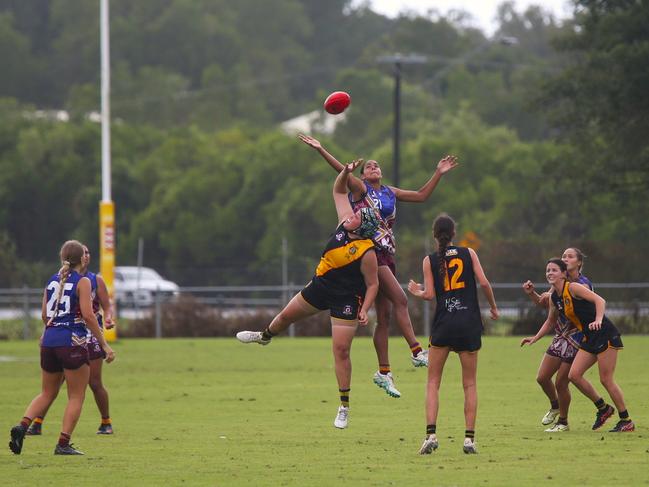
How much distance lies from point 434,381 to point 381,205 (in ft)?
10.4

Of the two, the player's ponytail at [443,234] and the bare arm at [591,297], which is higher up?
the player's ponytail at [443,234]

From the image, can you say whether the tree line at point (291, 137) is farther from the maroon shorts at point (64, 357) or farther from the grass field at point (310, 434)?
the maroon shorts at point (64, 357)

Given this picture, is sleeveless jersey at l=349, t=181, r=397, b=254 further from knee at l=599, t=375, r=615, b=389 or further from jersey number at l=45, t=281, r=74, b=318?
jersey number at l=45, t=281, r=74, b=318

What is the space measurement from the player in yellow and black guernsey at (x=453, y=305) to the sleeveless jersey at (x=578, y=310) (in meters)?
2.13

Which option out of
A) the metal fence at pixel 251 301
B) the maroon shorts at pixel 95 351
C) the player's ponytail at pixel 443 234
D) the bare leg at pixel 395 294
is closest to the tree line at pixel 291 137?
the metal fence at pixel 251 301

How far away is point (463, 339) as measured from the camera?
42.1 ft

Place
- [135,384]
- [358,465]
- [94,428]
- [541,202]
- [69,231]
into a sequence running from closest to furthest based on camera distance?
[358,465] → [94,428] → [135,384] → [541,202] → [69,231]

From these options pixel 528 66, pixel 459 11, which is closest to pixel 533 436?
pixel 528 66

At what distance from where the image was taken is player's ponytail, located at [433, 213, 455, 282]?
503 inches

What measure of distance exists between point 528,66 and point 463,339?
3320 inches

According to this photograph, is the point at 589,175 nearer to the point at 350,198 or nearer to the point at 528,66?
the point at 350,198

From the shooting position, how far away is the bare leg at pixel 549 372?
15.4 meters

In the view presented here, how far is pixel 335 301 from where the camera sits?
50.7 feet

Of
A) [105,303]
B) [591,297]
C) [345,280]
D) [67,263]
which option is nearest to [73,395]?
[67,263]
